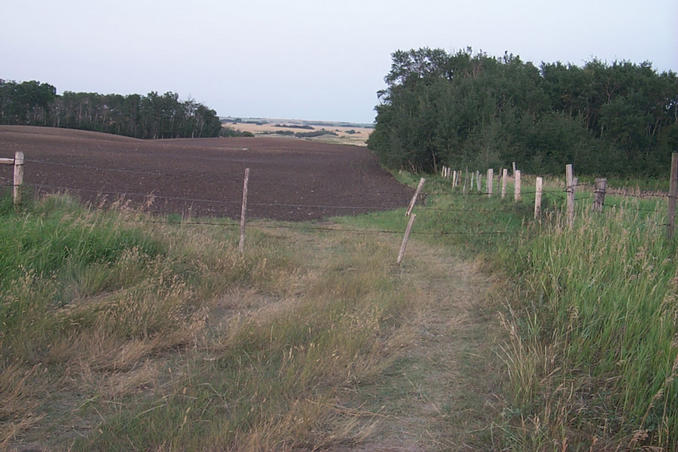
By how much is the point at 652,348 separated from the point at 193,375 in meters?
3.71

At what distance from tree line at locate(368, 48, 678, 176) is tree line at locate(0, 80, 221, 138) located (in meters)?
49.0

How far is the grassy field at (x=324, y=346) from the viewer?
12.9 ft

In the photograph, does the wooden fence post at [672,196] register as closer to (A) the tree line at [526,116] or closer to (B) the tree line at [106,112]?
(A) the tree line at [526,116]

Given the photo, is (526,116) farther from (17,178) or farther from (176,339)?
(176,339)

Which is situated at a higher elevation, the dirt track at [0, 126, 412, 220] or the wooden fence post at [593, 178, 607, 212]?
the wooden fence post at [593, 178, 607, 212]

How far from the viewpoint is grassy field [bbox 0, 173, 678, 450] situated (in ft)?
12.9

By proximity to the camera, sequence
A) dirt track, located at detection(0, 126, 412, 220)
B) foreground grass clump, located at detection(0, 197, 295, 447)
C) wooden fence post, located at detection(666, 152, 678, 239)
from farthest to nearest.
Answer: dirt track, located at detection(0, 126, 412, 220), wooden fence post, located at detection(666, 152, 678, 239), foreground grass clump, located at detection(0, 197, 295, 447)

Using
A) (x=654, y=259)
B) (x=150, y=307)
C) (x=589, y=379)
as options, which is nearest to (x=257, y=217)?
(x=150, y=307)

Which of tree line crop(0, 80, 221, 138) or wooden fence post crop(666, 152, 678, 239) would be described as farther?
tree line crop(0, 80, 221, 138)

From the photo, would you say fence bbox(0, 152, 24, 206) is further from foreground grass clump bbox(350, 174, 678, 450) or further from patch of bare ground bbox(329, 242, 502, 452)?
foreground grass clump bbox(350, 174, 678, 450)

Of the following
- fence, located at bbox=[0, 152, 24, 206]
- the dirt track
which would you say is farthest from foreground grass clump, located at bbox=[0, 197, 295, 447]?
the dirt track

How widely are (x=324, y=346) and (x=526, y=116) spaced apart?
40.5 meters

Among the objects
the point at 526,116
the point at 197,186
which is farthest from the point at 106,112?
the point at 197,186

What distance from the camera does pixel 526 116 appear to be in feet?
138
